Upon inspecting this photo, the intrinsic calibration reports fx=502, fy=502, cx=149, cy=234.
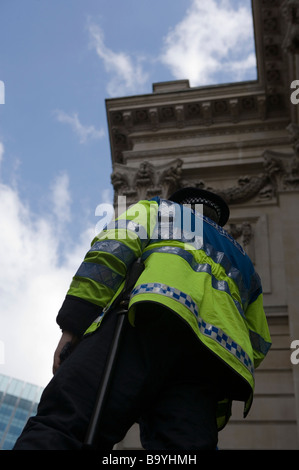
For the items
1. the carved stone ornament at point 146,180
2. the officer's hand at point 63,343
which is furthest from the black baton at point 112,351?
the carved stone ornament at point 146,180

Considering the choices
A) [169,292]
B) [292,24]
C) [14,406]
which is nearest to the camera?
[169,292]

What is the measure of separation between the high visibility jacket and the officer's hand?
7 centimetres

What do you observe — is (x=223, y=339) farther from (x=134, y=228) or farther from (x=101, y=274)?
(x=134, y=228)

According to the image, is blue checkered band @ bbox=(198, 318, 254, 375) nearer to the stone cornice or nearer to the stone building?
the stone building

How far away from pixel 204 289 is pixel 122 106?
1241cm

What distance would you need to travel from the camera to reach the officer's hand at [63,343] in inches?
106

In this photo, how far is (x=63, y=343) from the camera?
107 inches

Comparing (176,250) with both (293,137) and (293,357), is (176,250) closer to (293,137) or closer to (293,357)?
(293,357)

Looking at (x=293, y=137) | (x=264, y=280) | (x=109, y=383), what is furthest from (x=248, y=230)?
(x=109, y=383)

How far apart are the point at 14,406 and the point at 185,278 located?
3295 inches

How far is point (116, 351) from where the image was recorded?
246 centimetres

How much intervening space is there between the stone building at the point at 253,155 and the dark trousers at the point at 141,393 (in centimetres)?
630

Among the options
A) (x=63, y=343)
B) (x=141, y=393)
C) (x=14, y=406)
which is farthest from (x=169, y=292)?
(x=14, y=406)

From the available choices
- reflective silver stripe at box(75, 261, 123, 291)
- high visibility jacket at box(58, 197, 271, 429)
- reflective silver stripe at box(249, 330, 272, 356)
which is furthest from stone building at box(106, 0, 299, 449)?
reflective silver stripe at box(75, 261, 123, 291)
